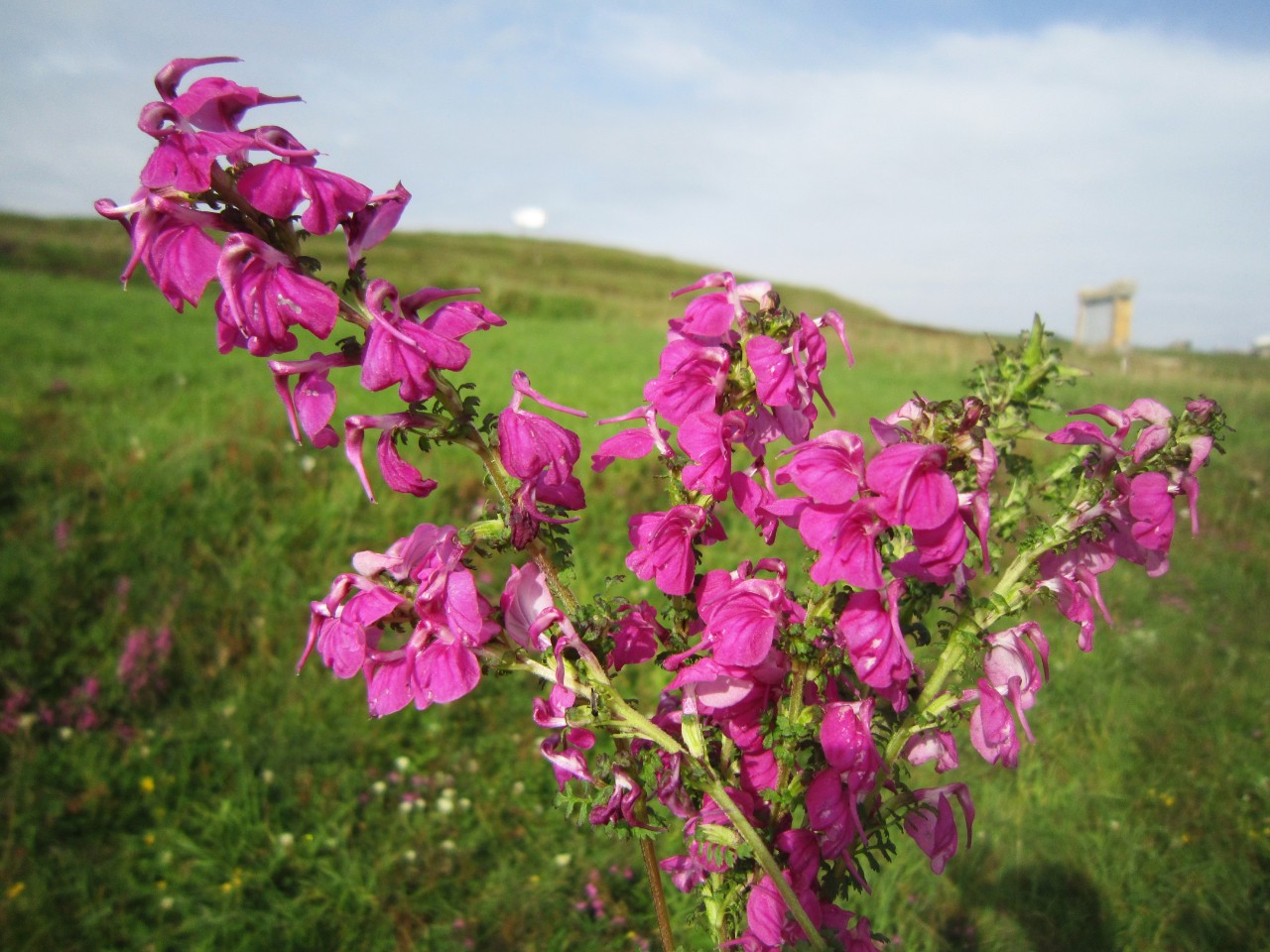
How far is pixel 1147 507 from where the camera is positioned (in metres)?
0.87

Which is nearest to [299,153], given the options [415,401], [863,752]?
[415,401]

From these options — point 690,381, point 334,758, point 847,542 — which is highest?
point 690,381

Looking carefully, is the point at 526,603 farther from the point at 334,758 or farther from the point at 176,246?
the point at 334,758

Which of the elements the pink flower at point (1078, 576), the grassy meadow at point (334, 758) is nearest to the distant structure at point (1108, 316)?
the grassy meadow at point (334, 758)

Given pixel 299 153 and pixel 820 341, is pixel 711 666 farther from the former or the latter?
pixel 299 153

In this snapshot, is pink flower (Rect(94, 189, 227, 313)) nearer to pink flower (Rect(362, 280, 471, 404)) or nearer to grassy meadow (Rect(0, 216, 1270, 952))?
pink flower (Rect(362, 280, 471, 404))

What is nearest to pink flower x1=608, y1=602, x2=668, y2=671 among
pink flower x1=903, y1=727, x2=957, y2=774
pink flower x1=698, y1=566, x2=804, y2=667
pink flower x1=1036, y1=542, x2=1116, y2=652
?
pink flower x1=698, y1=566, x2=804, y2=667

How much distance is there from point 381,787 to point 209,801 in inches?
27.0

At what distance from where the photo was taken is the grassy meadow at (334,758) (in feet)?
9.12

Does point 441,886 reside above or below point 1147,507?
below

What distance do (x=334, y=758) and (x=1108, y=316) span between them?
18.7 m

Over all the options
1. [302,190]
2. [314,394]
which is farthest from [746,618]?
[302,190]

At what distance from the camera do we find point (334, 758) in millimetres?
3635

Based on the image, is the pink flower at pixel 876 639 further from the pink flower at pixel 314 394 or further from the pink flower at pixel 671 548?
the pink flower at pixel 314 394
